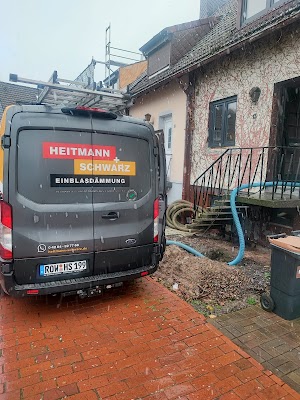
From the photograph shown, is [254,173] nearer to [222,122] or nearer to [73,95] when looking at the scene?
[222,122]

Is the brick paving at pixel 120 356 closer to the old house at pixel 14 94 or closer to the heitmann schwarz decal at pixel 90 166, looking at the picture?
the heitmann schwarz decal at pixel 90 166

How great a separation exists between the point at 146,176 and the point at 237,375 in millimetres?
2261

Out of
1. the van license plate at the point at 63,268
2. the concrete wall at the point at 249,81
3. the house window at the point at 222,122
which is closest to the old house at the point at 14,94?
the concrete wall at the point at 249,81

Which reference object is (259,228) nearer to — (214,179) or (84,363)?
(214,179)

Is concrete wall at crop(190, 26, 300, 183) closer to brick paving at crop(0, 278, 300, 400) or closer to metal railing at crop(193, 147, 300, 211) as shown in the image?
metal railing at crop(193, 147, 300, 211)

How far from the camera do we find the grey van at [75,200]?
292 centimetres

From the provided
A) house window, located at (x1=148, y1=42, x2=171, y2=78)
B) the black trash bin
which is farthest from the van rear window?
house window, located at (x1=148, y1=42, x2=171, y2=78)

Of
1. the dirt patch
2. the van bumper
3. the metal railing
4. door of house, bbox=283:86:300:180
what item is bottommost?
the dirt patch

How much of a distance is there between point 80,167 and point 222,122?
19.4 feet

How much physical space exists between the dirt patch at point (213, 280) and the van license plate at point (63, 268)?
58.8 inches

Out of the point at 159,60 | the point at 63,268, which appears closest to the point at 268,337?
the point at 63,268

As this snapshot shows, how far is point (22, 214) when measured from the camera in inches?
115

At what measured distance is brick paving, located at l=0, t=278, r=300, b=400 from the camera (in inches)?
90.6

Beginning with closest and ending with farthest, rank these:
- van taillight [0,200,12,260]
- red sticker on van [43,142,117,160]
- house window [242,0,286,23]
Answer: van taillight [0,200,12,260]
red sticker on van [43,142,117,160]
house window [242,0,286,23]
